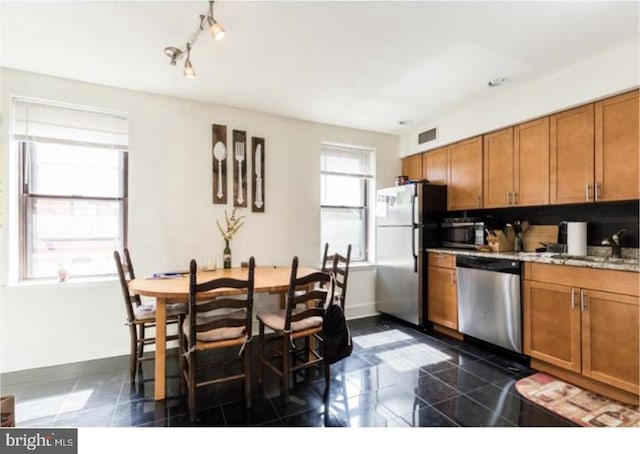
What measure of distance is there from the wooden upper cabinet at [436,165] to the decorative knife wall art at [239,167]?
6.99 feet

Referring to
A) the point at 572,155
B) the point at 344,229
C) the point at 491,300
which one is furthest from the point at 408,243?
the point at 572,155

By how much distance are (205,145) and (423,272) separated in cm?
283

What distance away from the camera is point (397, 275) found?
3791 mm

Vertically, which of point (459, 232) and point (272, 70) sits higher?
point (272, 70)

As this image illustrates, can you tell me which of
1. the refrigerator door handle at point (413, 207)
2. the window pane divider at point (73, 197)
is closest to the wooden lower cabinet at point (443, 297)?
the refrigerator door handle at point (413, 207)

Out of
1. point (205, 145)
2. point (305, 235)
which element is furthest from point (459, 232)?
point (205, 145)

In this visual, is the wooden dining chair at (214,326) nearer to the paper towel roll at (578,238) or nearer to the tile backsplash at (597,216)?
the paper towel roll at (578,238)

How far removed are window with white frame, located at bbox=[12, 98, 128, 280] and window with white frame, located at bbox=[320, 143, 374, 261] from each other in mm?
2244

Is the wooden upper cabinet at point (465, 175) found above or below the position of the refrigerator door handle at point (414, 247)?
above

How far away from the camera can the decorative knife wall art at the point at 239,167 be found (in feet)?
10.7

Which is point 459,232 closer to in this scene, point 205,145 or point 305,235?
point 305,235

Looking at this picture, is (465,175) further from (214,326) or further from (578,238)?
(214,326)

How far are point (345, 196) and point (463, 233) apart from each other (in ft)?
5.09

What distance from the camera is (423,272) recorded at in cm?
356
